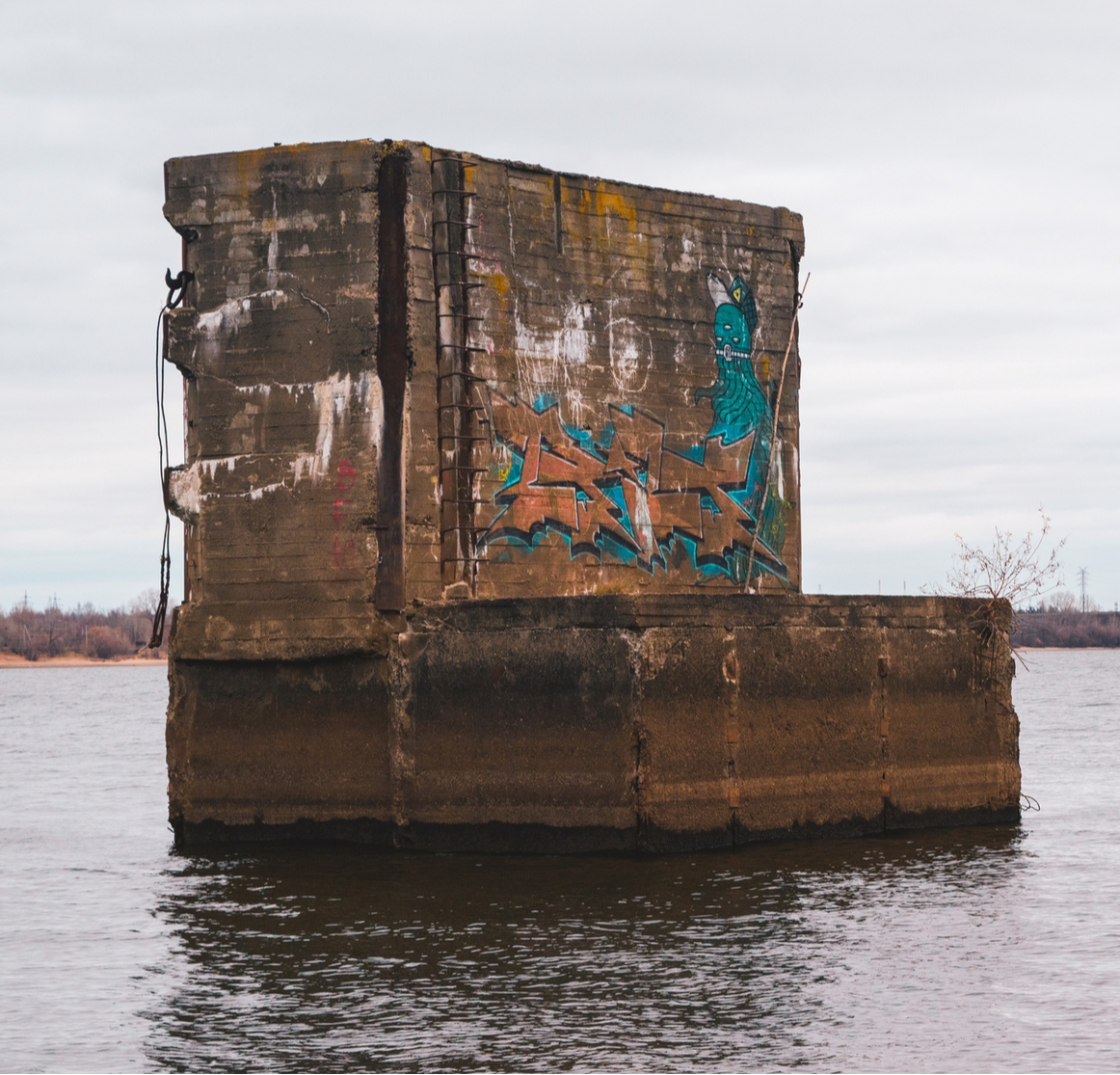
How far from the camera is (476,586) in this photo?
1410cm

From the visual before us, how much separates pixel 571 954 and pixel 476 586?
4579mm

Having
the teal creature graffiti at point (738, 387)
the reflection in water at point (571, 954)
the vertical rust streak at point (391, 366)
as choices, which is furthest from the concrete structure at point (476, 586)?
the teal creature graffiti at point (738, 387)

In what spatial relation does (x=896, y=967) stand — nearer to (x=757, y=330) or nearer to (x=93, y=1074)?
(x=93, y=1074)

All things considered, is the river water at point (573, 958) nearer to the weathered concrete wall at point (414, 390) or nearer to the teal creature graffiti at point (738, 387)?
the weathered concrete wall at point (414, 390)

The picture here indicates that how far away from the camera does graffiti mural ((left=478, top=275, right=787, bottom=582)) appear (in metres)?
14.5

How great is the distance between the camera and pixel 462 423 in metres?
14.2

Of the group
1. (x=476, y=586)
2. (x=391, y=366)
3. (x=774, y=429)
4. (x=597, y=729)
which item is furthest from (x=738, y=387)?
(x=597, y=729)

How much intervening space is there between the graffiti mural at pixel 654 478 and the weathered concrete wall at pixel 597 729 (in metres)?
1.67

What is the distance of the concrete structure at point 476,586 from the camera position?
1293cm

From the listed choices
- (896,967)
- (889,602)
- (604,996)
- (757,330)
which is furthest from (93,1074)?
(757,330)

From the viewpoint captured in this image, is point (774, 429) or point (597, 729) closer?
point (597, 729)

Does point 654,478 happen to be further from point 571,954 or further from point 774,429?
point 571,954

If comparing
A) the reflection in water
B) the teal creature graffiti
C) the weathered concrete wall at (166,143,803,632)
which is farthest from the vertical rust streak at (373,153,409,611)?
the teal creature graffiti

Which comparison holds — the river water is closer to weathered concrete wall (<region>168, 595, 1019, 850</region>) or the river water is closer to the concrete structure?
weathered concrete wall (<region>168, 595, 1019, 850</region>)
